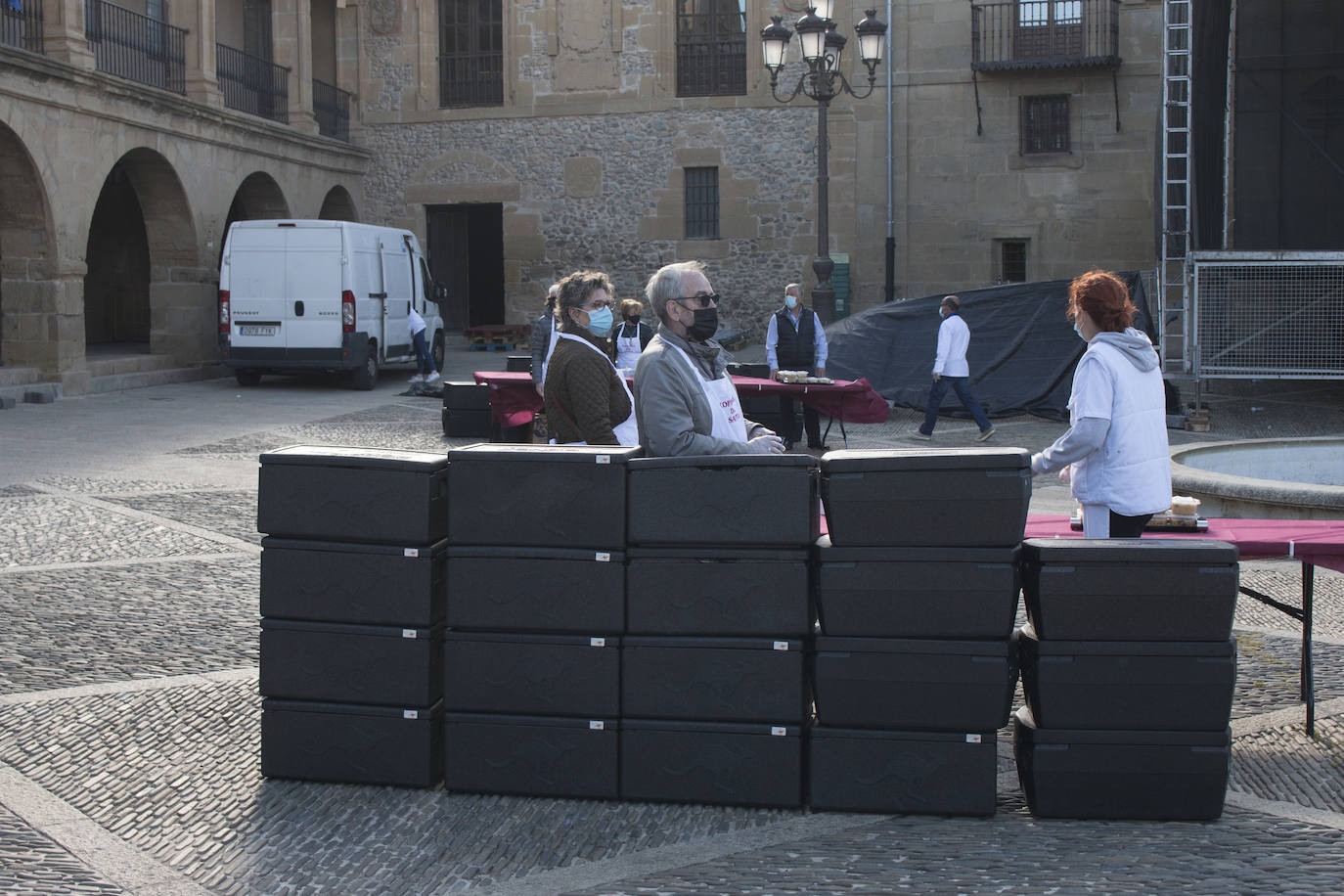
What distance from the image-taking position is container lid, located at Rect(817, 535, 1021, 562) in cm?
416

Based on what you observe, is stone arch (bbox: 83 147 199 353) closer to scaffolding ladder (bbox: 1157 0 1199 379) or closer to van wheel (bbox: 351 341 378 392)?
van wheel (bbox: 351 341 378 392)

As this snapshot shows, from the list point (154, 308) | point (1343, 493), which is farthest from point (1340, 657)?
point (154, 308)

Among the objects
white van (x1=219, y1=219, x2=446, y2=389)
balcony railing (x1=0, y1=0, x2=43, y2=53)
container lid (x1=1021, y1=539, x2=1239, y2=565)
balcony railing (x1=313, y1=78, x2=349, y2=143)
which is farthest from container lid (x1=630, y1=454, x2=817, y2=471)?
balcony railing (x1=313, y1=78, x2=349, y2=143)

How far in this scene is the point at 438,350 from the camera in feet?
74.2

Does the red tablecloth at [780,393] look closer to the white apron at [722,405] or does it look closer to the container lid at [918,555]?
the white apron at [722,405]

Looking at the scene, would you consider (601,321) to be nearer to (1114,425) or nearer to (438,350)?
(1114,425)

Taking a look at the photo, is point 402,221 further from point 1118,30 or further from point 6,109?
point 1118,30

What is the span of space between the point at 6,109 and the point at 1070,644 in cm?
1634

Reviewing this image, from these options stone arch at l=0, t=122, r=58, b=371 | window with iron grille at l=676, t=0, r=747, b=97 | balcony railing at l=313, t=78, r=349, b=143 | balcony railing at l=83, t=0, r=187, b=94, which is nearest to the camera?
stone arch at l=0, t=122, r=58, b=371

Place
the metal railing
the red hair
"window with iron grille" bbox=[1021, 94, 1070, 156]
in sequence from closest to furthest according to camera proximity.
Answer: the red hair → the metal railing → "window with iron grille" bbox=[1021, 94, 1070, 156]

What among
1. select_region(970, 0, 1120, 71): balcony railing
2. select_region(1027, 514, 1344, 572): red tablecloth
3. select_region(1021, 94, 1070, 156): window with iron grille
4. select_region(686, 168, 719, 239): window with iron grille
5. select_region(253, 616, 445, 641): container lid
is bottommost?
select_region(253, 616, 445, 641): container lid

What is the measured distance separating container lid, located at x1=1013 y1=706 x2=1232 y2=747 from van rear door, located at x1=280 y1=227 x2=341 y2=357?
1587 centimetres

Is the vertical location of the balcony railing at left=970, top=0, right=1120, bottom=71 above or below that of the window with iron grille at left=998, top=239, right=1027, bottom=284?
above

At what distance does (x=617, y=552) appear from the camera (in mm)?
4305
